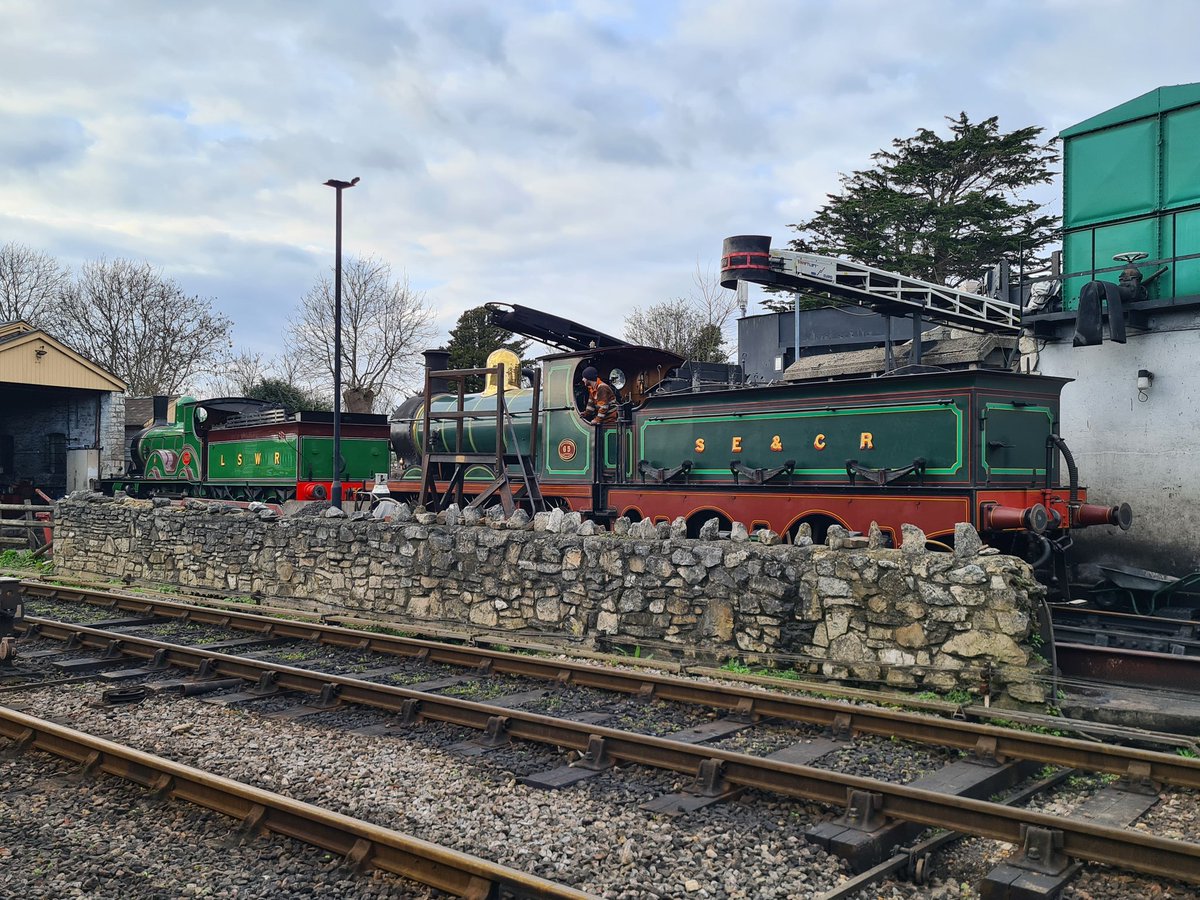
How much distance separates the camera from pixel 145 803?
5035mm

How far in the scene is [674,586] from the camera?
846cm

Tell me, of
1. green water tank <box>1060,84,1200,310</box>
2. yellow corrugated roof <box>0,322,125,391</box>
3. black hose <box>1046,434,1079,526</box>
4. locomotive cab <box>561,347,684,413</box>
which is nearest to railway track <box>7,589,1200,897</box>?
black hose <box>1046,434,1079,526</box>

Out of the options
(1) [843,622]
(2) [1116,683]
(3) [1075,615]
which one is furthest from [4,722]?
(3) [1075,615]

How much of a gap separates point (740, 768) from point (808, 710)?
4.35 ft

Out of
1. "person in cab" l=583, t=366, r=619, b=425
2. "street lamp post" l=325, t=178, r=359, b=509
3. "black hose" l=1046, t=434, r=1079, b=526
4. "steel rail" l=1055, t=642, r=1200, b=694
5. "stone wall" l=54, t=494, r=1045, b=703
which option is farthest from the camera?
"street lamp post" l=325, t=178, r=359, b=509

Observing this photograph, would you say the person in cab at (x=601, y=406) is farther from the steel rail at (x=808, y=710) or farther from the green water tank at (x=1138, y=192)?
the green water tank at (x=1138, y=192)

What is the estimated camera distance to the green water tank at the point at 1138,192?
13516mm

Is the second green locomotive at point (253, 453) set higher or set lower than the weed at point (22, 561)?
higher

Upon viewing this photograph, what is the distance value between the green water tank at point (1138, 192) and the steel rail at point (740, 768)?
10.9m

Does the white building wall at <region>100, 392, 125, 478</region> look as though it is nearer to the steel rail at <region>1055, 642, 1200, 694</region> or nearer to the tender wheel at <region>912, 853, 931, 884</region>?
the steel rail at <region>1055, 642, 1200, 694</region>

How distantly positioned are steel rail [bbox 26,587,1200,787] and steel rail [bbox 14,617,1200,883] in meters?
1.18

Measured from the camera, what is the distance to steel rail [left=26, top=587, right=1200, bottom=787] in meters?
5.25

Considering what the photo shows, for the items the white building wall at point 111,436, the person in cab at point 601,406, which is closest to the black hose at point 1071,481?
the person in cab at point 601,406

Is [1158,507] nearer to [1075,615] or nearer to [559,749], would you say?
[1075,615]
